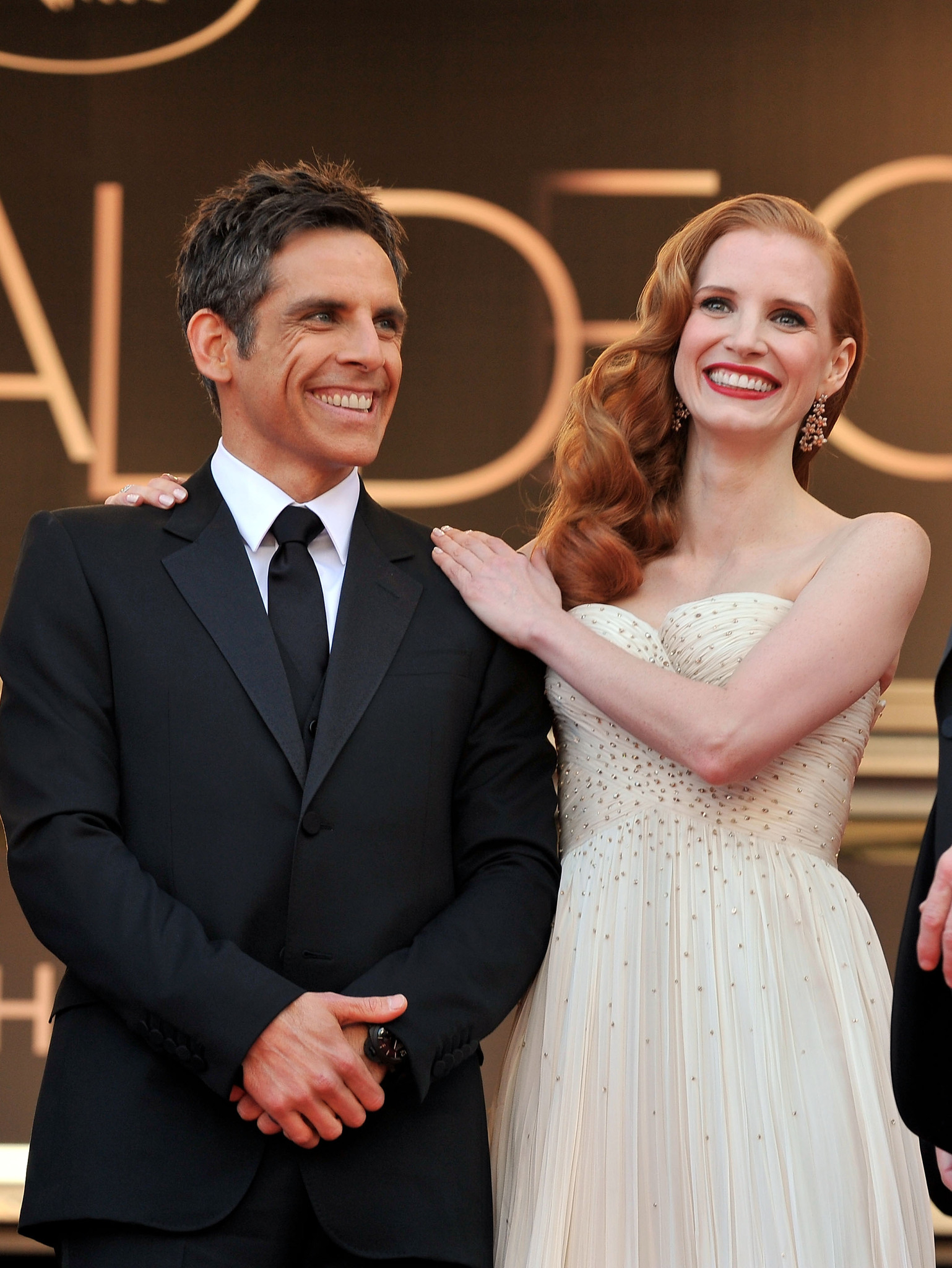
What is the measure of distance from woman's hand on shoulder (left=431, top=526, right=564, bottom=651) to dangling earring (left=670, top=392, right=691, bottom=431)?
44cm

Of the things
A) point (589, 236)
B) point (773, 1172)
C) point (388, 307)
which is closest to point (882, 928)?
point (589, 236)

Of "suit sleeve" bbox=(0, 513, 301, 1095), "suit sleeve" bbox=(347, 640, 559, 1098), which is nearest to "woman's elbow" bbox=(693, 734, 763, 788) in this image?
"suit sleeve" bbox=(347, 640, 559, 1098)

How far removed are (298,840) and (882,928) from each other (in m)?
2.85

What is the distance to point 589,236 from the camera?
4.61 m

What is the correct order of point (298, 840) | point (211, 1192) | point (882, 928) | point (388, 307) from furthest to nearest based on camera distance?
point (882, 928)
point (388, 307)
point (298, 840)
point (211, 1192)

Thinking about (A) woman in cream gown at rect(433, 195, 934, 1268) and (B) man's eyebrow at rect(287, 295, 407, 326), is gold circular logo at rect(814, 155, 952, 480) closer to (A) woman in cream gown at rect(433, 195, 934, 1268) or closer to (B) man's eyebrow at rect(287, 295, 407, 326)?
(A) woman in cream gown at rect(433, 195, 934, 1268)

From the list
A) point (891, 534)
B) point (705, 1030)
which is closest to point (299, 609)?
point (705, 1030)

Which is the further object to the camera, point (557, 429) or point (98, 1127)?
point (557, 429)

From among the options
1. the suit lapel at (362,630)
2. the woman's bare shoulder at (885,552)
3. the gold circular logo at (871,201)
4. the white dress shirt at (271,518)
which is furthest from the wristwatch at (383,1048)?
the gold circular logo at (871,201)

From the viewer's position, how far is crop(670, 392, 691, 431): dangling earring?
284cm

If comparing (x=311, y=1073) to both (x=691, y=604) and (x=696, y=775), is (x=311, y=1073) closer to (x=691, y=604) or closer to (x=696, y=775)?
(x=696, y=775)

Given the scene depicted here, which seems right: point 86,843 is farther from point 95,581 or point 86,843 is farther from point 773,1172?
point 773,1172

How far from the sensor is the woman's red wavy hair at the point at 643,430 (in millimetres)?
2686

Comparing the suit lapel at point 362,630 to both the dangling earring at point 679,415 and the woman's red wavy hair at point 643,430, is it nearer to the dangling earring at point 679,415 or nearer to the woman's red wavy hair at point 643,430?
the woman's red wavy hair at point 643,430
